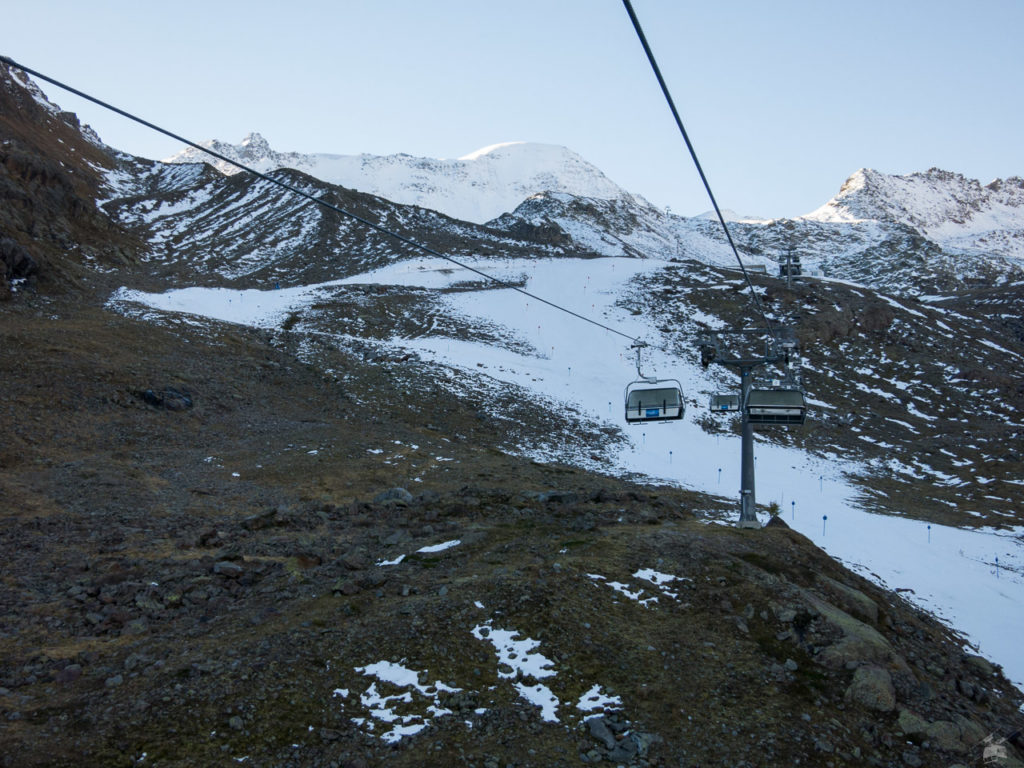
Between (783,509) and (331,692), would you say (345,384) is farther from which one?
(331,692)

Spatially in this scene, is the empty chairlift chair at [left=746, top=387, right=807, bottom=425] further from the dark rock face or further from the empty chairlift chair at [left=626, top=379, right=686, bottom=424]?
the dark rock face

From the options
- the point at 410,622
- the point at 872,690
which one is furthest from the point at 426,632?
the point at 872,690

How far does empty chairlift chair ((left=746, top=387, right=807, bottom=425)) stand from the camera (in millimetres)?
17344

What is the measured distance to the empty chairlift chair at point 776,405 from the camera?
1734cm

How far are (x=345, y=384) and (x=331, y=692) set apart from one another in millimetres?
32397

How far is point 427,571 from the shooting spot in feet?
41.7

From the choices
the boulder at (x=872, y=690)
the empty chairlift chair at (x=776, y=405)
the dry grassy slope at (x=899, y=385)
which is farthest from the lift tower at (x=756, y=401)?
the dry grassy slope at (x=899, y=385)

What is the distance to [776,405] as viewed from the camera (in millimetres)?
17406

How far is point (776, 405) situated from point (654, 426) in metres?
26.9

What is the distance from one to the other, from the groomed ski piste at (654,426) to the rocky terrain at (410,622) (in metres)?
4.75

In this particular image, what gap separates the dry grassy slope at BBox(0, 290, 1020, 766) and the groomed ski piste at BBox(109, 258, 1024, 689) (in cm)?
572

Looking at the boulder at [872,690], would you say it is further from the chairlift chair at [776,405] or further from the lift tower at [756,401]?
the chairlift chair at [776,405]

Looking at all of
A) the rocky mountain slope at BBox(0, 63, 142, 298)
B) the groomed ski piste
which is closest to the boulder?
the groomed ski piste

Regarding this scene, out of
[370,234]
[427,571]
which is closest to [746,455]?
[427,571]
